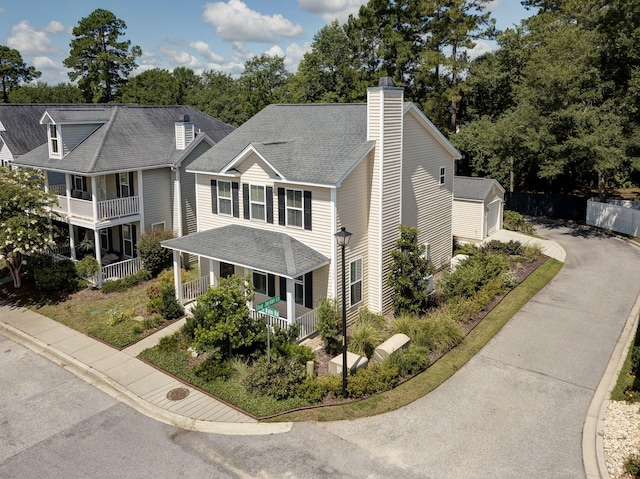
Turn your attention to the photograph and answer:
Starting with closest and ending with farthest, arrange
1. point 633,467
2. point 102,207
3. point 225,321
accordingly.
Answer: point 633,467 < point 225,321 < point 102,207

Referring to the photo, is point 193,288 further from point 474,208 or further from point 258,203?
point 474,208

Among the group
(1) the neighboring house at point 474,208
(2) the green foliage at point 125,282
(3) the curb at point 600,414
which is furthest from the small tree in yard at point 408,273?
(1) the neighboring house at point 474,208

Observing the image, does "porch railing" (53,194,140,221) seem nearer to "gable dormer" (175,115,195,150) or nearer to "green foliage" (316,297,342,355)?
"gable dormer" (175,115,195,150)

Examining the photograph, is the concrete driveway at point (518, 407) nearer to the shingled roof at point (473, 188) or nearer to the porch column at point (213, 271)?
the porch column at point (213, 271)

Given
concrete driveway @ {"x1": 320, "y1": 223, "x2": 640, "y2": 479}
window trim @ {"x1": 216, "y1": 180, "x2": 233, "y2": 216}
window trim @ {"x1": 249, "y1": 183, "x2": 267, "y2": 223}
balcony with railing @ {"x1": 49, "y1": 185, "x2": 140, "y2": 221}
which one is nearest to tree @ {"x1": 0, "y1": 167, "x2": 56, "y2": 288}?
balcony with railing @ {"x1": 49, "y1": 185, "x2": 140, "y2": 221}

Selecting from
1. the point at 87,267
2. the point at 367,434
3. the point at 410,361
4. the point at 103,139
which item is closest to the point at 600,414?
the point at 410,361

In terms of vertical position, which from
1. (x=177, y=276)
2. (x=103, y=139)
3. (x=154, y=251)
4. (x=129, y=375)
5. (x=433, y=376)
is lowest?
(x=129, y=375)

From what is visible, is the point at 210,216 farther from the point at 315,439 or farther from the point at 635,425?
the point at 635,425
